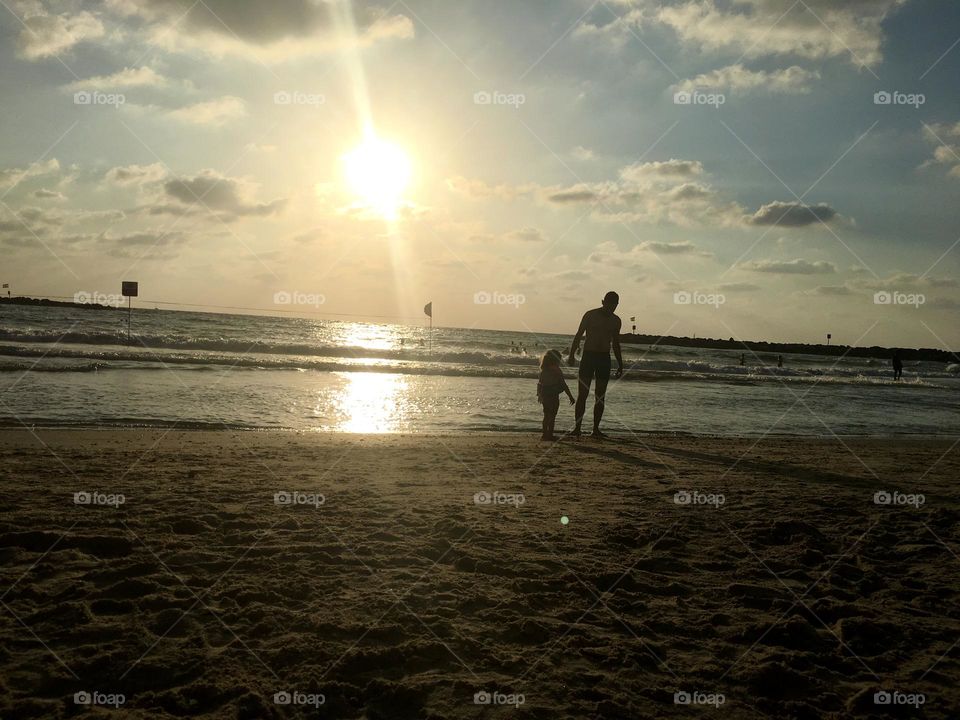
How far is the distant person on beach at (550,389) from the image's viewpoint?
1059cm

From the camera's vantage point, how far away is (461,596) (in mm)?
3791

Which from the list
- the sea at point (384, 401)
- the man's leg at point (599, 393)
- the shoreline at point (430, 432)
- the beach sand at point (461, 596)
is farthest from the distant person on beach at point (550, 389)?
the beach sand at point (461, 596)

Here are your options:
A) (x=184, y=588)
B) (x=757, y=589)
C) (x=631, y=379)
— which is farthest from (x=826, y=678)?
(x=631, y=379)

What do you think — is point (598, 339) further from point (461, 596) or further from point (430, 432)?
point (461, 596)

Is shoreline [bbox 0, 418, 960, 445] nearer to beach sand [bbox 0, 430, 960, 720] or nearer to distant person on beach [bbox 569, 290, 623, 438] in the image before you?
distant person on beach [bbox 569, 290, 623, 438]

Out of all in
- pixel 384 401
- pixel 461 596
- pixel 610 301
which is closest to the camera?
pixel 461 596

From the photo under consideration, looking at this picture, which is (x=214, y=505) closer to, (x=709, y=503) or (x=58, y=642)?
(x=58, y=642)

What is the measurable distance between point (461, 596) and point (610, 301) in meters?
7.49

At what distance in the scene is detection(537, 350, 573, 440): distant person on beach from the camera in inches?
417

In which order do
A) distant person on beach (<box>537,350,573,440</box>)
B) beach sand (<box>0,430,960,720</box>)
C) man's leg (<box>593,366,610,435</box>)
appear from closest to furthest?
1. beach sand (<box>0,430,960,720</box>)
2. distant person on beach (<box>537,350,573,440</box>)
3. man's leg (<box>593,366,610,435</box>)

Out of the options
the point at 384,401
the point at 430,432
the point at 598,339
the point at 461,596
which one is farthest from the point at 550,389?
the point at 461,596

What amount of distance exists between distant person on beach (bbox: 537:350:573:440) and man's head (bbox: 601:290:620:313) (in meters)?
1.10

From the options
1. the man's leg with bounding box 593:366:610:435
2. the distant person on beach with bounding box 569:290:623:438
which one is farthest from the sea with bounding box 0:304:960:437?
the distant person on beach with bounding box 569:290:623:438

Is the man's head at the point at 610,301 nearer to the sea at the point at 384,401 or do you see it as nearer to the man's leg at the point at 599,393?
the man's leg at the point at 599,393
